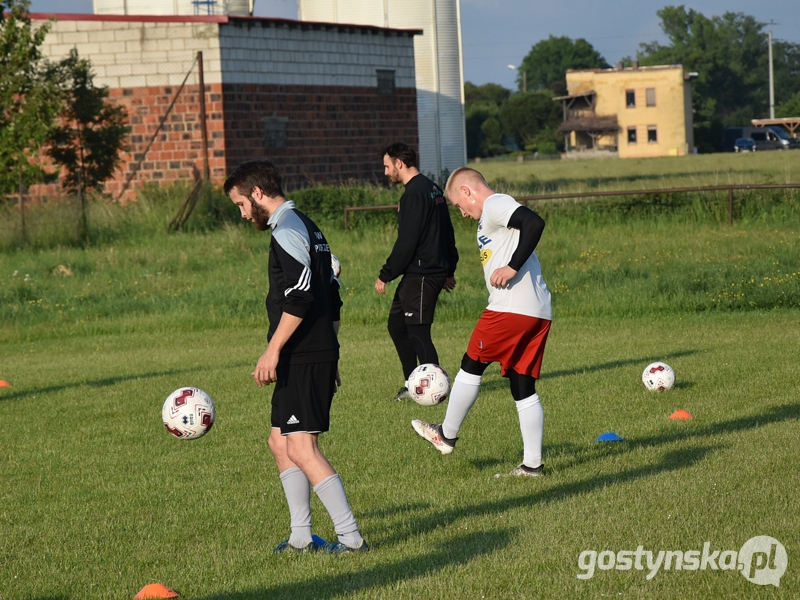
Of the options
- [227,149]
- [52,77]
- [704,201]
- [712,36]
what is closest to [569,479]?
[704,201]

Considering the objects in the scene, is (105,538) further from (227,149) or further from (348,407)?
(227,149)

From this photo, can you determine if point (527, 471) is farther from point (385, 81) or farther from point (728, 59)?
point (728, 59)

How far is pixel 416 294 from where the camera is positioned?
9.81 metres

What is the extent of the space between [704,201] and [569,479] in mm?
16735

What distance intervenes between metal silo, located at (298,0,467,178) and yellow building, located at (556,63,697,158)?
60965 mm

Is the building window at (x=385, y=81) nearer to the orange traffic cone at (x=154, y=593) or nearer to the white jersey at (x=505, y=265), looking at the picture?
the white jersey at (x=505, y=265)

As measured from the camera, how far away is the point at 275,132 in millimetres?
33219

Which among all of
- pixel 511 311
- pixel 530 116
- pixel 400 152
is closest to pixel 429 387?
pixel 511 311

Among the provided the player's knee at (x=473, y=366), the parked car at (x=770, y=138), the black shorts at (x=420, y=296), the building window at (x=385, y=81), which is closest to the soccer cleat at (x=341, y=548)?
the player's knee at (x=473, y=366)

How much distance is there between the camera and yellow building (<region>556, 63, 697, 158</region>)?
103m

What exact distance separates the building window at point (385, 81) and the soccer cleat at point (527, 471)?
3088 cm

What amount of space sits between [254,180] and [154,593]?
2082 millimetres

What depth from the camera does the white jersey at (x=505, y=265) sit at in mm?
6961

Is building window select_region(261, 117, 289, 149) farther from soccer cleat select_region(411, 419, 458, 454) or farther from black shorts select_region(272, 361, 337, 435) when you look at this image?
black shorts select_region(272, 361, 337, 435)
